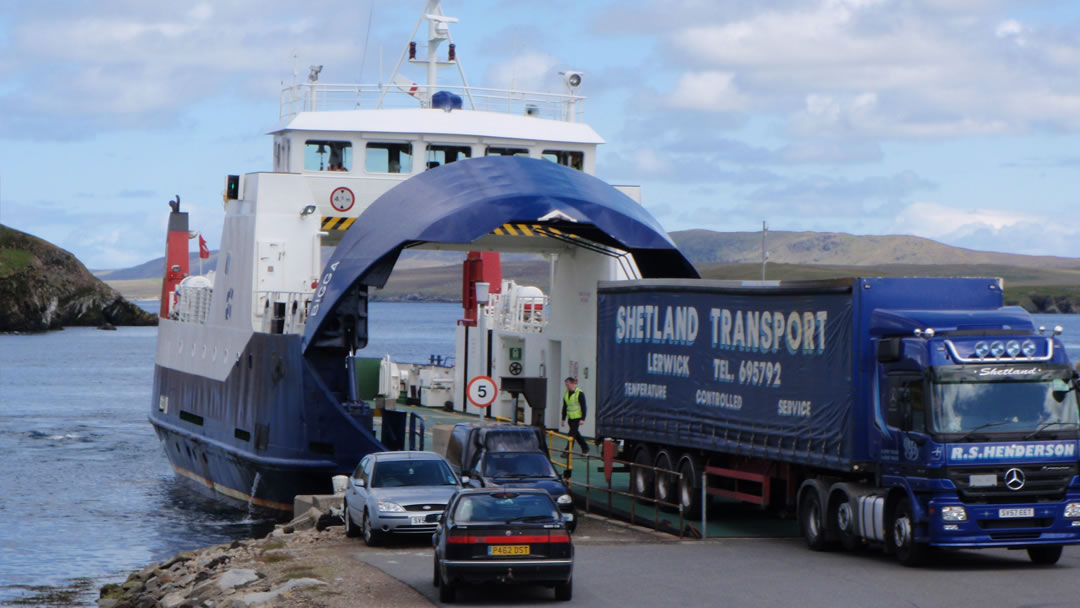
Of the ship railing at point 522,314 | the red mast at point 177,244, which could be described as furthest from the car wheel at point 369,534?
the red mast at point 177,244

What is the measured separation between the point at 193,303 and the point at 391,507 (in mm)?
17517

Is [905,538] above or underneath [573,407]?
underneath

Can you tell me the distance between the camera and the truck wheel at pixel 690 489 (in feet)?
69.6

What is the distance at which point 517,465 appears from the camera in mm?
20984

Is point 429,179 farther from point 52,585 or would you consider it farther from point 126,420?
point 126,420

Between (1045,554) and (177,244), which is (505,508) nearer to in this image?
(1045,554)

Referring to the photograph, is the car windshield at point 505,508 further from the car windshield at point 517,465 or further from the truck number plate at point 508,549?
the car windshield at point 517,465

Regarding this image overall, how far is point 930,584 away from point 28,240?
16422 cm

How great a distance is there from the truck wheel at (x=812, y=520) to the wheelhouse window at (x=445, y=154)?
47.9 ft

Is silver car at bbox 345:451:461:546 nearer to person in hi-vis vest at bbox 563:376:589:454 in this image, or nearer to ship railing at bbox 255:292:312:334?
person in hi-vis vest at bbox 563:376:589:454

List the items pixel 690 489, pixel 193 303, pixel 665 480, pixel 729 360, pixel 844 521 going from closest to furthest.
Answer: pixel 844 521
pixel 729 360
pixel 690 489
pixel 665 480
pixel 193 303

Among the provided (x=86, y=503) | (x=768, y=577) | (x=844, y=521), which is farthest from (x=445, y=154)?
(x=768, y=577)

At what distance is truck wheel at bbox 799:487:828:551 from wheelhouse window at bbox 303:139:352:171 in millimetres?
15220

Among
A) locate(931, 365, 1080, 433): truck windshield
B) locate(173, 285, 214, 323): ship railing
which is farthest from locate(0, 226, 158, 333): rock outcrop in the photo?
locate(931, 365, 1080, 433): truck windshield
